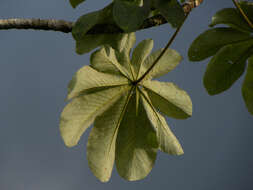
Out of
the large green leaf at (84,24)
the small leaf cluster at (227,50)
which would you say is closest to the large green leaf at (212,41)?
the small leaf cluster at (227,50)

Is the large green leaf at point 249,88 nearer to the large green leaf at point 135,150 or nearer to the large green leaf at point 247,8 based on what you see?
the large green leaf at point 247,8

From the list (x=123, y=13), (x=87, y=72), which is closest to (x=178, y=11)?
(x=123, y=13)

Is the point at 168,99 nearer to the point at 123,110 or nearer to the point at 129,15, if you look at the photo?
the point at 123,110

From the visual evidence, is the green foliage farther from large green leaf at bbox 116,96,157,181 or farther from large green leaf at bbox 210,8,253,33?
large green leaf at bbox 210,8,253,33

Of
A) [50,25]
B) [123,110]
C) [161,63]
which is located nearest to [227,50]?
[161,63]

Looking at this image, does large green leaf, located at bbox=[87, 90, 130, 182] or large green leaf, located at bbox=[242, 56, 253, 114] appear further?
large green leaf, located at bbox=[242, 56, 253, 114]

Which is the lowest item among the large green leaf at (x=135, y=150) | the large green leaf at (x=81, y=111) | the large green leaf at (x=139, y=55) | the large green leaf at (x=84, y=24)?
the large green leaf at (x=135, y=150)

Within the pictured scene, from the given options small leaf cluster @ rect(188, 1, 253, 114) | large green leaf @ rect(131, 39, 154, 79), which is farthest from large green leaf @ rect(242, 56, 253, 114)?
large green leaf @ rect(131, 39, 154, 79)
